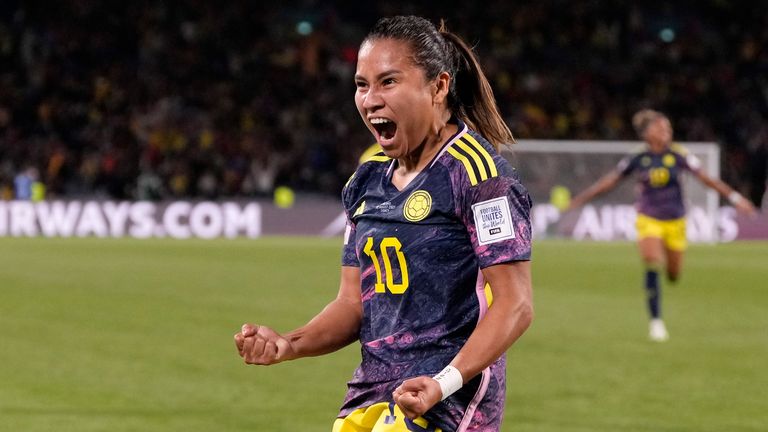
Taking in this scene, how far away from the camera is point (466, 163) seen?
3.41 meters

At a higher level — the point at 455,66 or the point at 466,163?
the point at 455,66

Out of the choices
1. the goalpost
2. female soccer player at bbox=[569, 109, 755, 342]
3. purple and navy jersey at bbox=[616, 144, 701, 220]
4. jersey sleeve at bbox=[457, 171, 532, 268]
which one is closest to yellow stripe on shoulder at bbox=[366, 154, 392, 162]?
jersey sleeve at bbox=[457, 171, 532, 268]

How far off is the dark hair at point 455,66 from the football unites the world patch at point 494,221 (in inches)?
15.1

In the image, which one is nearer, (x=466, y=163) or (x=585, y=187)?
(x=466, y=163)

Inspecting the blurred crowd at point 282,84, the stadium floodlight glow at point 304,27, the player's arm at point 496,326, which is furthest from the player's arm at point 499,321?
the stadium floodlight glow at point 304,27

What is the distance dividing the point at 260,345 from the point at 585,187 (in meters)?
29.1

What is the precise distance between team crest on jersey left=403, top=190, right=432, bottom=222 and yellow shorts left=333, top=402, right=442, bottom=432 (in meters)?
0.50

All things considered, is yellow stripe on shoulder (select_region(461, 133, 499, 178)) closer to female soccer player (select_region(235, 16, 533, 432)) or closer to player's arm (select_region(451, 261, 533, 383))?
female soccer player (select_region(235, 16, 533, 432))

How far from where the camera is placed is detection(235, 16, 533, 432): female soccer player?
334 centimetres

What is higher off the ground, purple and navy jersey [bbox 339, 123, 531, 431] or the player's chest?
the player's chest

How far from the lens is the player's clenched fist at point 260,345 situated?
3531 mm

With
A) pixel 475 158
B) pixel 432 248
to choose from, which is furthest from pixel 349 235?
pixel 475 158

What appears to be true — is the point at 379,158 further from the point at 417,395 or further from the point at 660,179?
the point at 660,179

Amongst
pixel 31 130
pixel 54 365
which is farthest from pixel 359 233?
pixel 31 130
